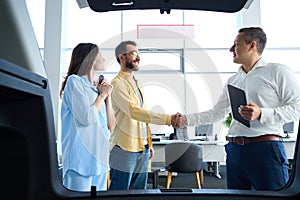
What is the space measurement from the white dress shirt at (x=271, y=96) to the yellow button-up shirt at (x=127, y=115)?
0.48 metres

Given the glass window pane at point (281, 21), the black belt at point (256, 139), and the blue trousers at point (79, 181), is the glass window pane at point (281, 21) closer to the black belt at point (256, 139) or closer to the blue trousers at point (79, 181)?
the black belt at point (256, 139)

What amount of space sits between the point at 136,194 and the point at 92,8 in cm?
57

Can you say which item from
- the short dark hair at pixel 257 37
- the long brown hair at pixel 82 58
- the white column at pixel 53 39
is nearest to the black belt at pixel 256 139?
the short dark hair at pixel 257 37

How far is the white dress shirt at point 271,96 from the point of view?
1511 mm

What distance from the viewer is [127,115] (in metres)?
1.86

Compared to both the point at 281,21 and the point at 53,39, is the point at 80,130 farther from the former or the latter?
the point at 281,21

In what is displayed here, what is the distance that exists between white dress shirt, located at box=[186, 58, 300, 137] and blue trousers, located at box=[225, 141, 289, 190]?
0.07m

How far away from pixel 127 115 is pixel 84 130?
44 centimetres

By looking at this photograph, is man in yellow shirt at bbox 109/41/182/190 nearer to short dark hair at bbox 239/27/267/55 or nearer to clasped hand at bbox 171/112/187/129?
clasped hand at bbox 171/112/187/129

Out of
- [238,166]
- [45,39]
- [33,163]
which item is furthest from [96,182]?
[45,39]

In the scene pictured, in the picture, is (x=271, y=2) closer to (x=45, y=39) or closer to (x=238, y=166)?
(x=45, y=39)

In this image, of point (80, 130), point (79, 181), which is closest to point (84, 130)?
point (80, 130)

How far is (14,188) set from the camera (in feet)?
2.27

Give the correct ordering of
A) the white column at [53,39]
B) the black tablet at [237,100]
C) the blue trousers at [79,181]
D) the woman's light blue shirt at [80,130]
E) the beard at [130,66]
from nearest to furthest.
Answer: the blue trousers at [79,181] < the woman's light blue shirt at [80,130] < the black tablet at [237,100] < the beard at [130,66] < the white column at [53,39]
